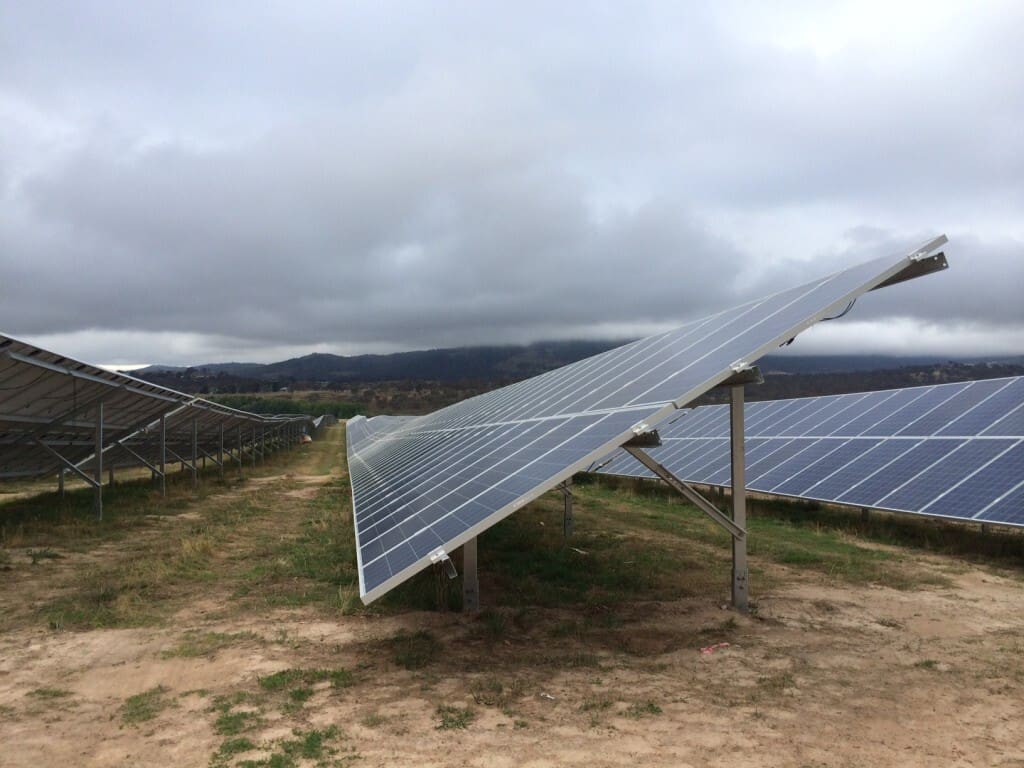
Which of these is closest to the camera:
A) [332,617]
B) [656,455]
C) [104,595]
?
[332,617]

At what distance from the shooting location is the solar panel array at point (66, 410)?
1738 cm

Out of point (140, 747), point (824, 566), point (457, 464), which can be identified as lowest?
point (824, 566)

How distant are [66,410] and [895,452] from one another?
25.4 meters

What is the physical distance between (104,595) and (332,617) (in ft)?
15.7

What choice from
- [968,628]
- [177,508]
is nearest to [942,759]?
[968,628]

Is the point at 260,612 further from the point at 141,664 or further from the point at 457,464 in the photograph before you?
the point at 457,464

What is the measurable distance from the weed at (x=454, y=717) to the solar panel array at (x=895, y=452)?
6.12 metres

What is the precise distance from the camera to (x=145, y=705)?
7.66 metres

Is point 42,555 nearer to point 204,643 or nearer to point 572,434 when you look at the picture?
point 204,643

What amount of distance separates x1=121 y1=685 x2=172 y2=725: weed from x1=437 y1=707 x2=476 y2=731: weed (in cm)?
305

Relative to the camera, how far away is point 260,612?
451 inches

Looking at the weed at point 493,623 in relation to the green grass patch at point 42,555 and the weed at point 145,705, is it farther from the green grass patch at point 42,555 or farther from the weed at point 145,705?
the green grass patch at point 42,555

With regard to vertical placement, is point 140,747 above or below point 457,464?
below

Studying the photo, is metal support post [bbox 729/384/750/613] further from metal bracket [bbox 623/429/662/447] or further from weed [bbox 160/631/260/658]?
weed [bbox 160/631/260/658]
